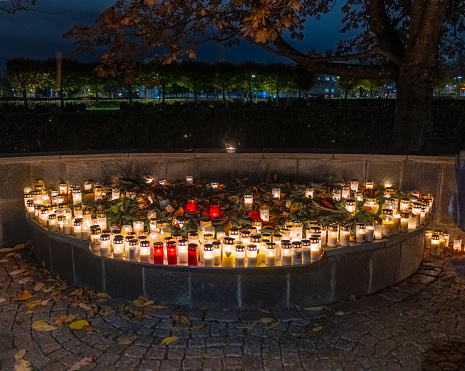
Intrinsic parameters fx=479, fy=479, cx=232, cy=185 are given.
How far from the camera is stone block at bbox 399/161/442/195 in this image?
6.70 metres

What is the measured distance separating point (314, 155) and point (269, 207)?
172 cm

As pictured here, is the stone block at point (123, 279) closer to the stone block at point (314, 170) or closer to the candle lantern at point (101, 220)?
the candle lantern at point (101, 220)

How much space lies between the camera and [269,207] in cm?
586

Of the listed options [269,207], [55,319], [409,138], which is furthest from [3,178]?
[409,138]

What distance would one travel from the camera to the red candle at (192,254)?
→ 4500mm

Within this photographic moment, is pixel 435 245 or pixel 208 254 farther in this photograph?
pixel 435 245

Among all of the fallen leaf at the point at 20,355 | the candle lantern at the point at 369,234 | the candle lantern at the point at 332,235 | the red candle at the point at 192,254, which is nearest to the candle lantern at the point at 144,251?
the red candle at the point at 192,254

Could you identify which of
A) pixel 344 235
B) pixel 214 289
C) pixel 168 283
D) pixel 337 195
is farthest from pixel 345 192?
pixel 168 283

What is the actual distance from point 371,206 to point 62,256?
3707 millimetres

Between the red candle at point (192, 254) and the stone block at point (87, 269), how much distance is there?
3.31 ft

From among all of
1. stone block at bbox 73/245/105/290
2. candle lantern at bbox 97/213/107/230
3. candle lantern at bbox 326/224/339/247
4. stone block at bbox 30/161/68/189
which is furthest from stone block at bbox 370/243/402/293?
stone block at bbox 30/161/68/189

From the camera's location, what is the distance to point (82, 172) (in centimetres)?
722

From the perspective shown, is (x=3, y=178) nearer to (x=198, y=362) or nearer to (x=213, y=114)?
(x=198, y=362)

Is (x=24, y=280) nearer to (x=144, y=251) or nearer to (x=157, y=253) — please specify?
(x=144, y=251)
